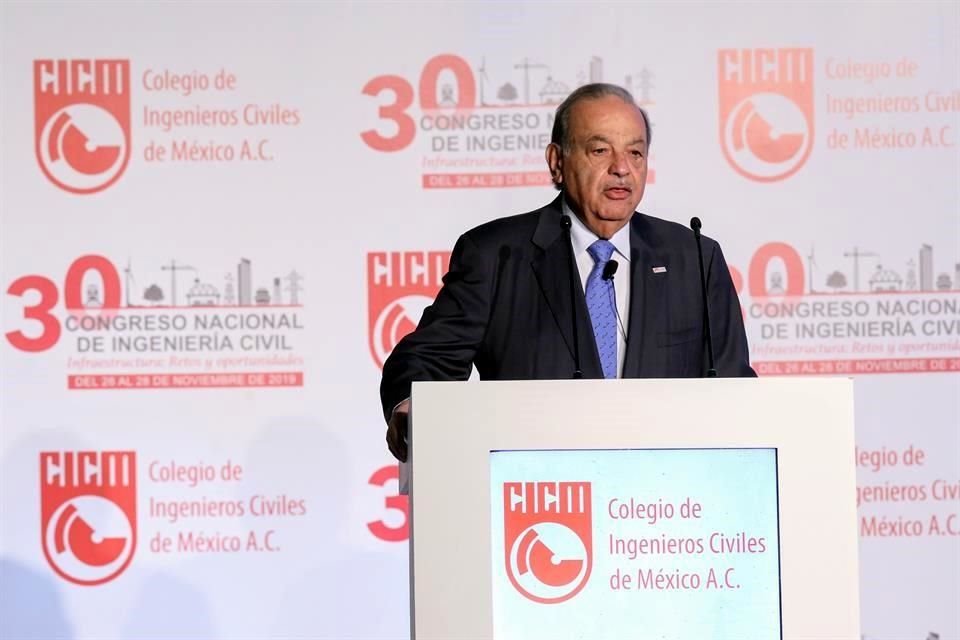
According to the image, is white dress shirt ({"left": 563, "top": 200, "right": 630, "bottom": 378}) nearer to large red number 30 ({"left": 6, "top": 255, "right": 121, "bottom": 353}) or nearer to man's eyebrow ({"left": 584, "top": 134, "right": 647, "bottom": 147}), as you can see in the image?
man's eyebrow ({"left": 584, "top": 134, "right": 647, "bottom": 147})

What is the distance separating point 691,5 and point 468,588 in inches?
118

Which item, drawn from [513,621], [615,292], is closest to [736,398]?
[513,621]

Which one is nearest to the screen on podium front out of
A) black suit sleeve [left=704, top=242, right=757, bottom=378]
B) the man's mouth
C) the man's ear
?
black suit sleeve [left=704, top=242, right=757, bottom=378]

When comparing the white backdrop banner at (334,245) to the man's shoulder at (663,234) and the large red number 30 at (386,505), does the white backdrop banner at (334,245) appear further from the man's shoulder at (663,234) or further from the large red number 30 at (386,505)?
the man's shoulder at (663,234)

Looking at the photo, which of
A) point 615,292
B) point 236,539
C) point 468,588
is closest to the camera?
point 468,588

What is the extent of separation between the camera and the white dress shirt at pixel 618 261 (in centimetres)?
234

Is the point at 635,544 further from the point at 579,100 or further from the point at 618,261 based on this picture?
the point at 579,100

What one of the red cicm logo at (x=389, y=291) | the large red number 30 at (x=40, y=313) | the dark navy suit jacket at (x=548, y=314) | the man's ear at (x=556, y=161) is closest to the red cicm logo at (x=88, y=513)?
the large red number 30 at (x=40, y=313)

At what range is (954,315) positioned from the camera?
415 cm

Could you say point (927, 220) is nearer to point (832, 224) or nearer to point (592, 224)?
point (832, 224)

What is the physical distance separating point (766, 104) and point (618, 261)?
2.00 meters

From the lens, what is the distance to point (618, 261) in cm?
243

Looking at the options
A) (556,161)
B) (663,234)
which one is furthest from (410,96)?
(663,234)

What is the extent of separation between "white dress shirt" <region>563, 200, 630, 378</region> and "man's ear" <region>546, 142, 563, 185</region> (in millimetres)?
53
